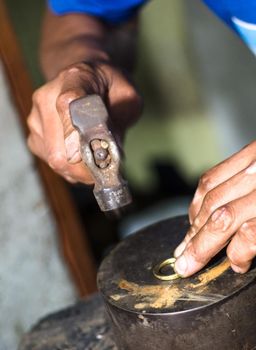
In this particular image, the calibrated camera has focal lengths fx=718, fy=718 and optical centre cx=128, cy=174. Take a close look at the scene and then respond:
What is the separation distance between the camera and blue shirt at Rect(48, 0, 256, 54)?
1.41m

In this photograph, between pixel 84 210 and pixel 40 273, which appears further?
pixel 84 210

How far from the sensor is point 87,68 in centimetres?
125

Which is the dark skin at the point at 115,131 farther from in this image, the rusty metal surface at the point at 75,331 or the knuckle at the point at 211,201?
the rusty metal surface at the point at 75,331

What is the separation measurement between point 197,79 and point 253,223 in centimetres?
200

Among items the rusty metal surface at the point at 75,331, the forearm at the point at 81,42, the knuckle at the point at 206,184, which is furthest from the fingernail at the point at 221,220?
the forearm at the point at 81,42

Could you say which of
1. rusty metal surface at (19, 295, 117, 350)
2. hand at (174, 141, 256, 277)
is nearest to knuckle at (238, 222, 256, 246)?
hand at (174, 141, 256, 277)

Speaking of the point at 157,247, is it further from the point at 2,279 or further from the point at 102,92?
the point at 2,279

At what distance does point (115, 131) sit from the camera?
1185mm

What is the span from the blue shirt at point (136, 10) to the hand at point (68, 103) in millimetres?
281

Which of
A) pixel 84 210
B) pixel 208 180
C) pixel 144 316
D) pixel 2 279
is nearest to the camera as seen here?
pixel 144 316

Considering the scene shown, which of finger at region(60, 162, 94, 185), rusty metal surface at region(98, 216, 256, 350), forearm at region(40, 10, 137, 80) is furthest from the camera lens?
forearm at region(40, 10, 137, 80)

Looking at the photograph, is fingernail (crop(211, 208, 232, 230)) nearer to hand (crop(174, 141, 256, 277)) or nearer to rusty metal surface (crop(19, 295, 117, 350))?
hand (crop(174, 141, 256, 277))

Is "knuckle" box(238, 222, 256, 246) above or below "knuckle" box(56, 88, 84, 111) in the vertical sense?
below

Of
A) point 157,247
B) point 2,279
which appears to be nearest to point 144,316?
point 157,247
